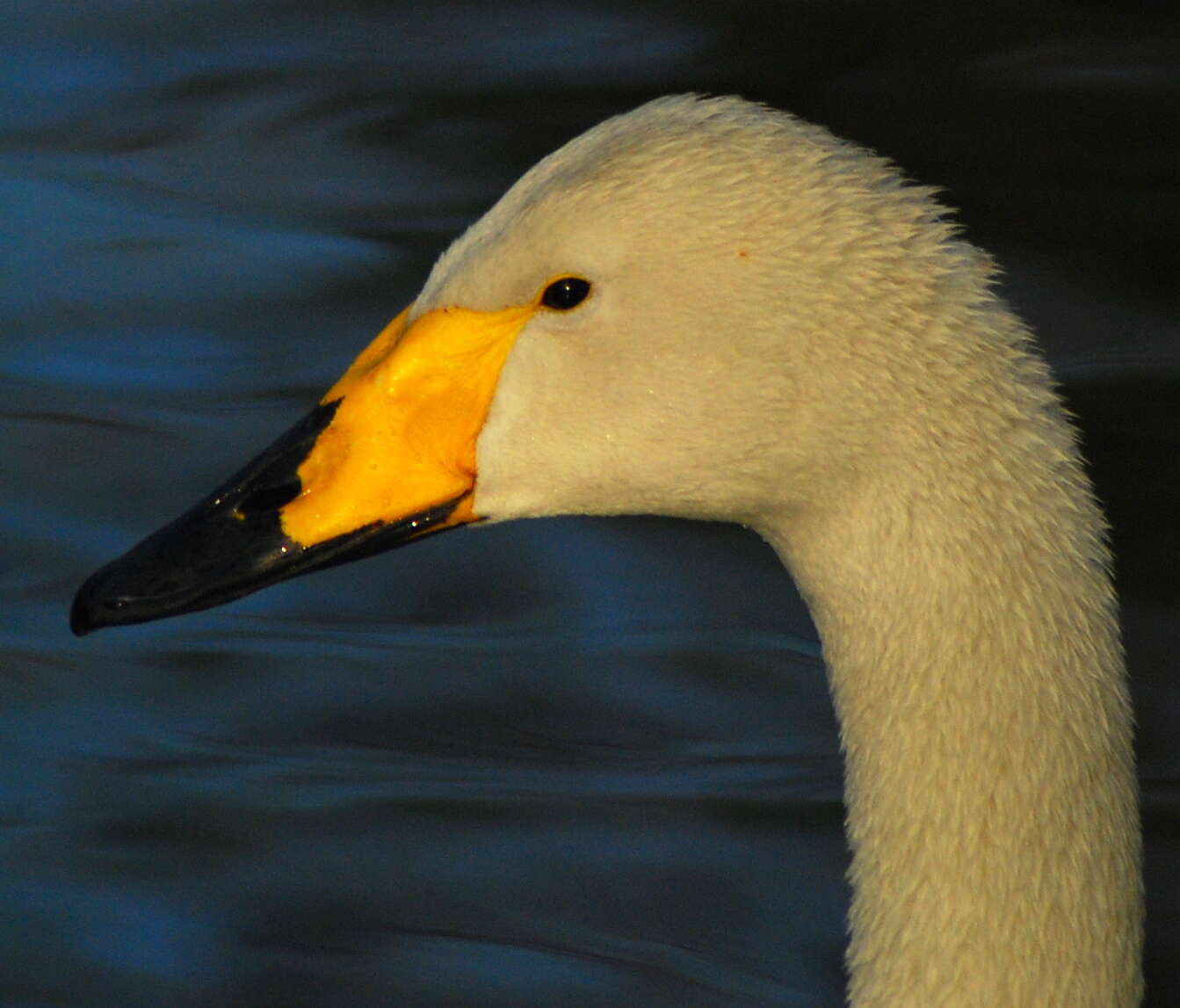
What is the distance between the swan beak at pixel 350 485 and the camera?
3.67m

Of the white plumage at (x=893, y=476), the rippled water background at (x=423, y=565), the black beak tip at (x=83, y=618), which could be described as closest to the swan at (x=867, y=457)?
the white plumage at (x=893, y=476)

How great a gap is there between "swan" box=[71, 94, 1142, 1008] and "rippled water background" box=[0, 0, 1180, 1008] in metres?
1.57

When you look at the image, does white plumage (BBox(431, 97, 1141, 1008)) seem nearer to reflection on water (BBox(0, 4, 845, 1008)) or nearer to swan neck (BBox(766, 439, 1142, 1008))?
swan neck (BBox(766, 439, 1142, 1008))

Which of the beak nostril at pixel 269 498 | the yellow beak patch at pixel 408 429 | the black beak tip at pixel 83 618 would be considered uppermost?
the yellow beak patch at pixel 408 429

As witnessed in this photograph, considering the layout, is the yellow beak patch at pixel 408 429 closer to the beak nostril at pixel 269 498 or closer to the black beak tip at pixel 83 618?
the beak nostril at pixel 269 498

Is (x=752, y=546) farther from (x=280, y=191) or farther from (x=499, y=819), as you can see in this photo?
(x=280, y=191)

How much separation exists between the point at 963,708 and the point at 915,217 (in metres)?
0.72

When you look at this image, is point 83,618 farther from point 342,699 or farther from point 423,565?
point 423,565

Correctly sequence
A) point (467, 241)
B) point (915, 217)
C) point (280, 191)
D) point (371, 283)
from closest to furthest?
point (915, 217) < point (467, 241) < point (371, 283) < point (280, 191)

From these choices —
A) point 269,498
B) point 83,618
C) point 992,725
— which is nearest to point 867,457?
point 992,725

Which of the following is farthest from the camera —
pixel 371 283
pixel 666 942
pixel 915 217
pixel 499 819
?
pixel 371 283

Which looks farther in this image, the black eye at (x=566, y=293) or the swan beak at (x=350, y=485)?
the swan beak at (x=350, y=485)

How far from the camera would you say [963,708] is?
3.43 m

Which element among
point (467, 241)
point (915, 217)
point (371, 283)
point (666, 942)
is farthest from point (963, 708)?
point (371, 283)
